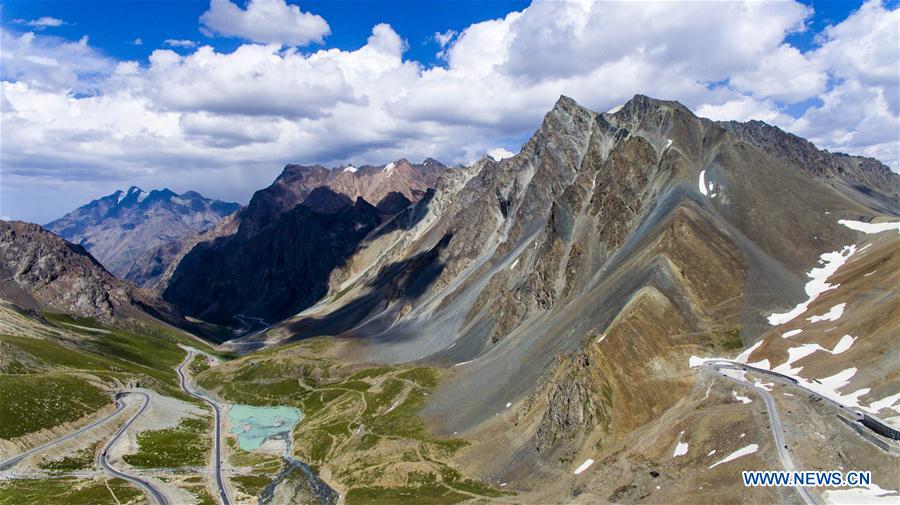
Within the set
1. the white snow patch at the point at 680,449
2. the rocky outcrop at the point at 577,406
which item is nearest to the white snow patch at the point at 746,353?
the rocky outcrop at the point at 577,406

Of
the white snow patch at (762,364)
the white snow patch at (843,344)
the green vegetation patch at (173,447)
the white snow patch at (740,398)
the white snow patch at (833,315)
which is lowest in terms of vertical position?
the green vegetation patch at (173,447)

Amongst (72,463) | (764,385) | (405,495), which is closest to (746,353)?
(764,385)

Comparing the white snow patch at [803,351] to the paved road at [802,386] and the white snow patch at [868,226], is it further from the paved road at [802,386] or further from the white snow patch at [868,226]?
the white snow patch at [868,226]

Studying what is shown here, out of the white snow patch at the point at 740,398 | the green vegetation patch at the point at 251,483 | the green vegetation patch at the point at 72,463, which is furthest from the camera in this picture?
the green vegetation patch at the point at 72,463

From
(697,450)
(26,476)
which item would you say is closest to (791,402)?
(697,450)

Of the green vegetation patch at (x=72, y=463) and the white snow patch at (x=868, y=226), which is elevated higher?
the white snow patch at (x=868, y=226)

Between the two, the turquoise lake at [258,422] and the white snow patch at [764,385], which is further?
the turquoise lake at [258,422]

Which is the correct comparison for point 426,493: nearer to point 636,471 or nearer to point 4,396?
point 636,471
